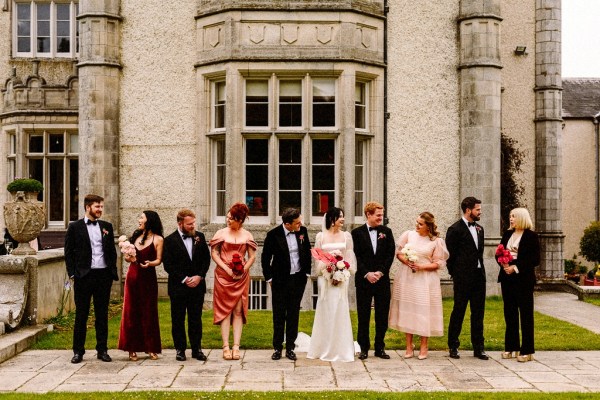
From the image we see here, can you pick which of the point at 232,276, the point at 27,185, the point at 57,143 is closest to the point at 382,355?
the point at 232,276

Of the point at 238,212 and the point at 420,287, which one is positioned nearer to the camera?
the point at 238,212

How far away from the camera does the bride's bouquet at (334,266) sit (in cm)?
916

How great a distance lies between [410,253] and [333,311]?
120 centimetres

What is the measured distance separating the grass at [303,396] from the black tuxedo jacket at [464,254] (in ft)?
7.76

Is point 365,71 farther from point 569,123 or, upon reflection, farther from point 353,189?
point 569,123

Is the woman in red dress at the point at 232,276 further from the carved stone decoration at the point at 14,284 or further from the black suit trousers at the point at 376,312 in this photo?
the carved stone decoration at the point at 14,284

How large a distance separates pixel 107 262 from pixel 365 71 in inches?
249

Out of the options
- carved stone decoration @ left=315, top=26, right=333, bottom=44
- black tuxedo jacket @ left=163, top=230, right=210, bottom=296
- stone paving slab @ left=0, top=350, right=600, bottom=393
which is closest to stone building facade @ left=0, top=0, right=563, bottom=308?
carved stone decoration @ left=315, top=26, right=333, bottom=44

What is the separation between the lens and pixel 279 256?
30.5 ft

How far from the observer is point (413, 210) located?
13898 millimetres

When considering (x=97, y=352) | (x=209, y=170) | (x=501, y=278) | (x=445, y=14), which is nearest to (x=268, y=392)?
(x=97, y=352)

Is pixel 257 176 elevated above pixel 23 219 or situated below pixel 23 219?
above

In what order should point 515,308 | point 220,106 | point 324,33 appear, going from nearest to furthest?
point 515,308 < point 324,33 < point 220,106

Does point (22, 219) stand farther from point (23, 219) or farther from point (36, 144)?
point (36, 144)
